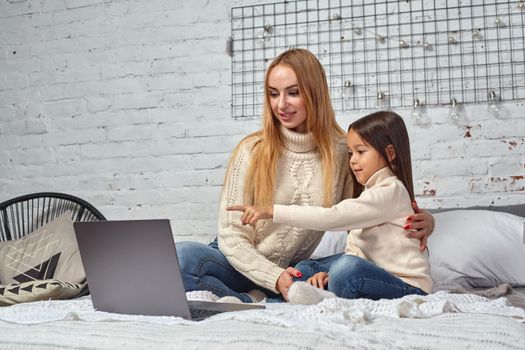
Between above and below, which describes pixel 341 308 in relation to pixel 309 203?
below

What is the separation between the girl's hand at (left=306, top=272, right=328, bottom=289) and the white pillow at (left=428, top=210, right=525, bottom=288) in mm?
461

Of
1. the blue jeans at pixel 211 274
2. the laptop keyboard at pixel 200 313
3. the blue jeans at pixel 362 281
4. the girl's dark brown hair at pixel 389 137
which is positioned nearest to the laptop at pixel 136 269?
the laptop keyboard at pixel 200 313

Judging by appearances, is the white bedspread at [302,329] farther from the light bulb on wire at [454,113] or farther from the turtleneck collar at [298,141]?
the light bulb on wire at [454,113]

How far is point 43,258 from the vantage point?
240cm

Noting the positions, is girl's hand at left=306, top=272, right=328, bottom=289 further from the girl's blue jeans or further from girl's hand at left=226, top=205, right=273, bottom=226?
girl's hand at left=226, top=205, right=273, bottom=226

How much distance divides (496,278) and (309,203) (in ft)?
2.10

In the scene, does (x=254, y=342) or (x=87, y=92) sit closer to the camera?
(x=254, y=342)

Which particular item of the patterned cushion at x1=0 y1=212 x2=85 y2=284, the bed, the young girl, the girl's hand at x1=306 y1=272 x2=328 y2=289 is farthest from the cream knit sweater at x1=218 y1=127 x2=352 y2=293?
the patterned cushion at x1=0 y1=212 x2=85 y2=284

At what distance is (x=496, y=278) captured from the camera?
207 centimetres

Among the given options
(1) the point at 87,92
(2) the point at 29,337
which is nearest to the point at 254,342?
(2) the point at 29,337

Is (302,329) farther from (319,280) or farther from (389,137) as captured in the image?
(389,137)

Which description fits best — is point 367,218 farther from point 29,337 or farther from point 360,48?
point 360,48

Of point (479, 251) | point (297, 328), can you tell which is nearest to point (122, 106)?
point (479, 251)

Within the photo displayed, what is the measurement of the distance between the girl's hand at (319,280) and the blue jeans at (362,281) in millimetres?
79
